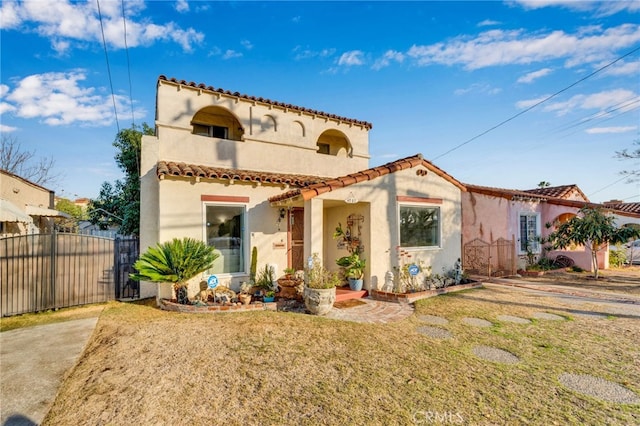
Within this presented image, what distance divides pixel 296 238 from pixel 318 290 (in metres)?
3.60

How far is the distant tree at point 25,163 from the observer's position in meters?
22.3

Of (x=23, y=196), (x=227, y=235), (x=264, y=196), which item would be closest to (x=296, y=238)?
(x=264, y=196)

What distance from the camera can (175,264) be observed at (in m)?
8.28

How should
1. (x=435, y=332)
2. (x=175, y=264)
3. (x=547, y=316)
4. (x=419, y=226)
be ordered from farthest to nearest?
(x=419, y=226) → (x=175, y=264) → (x=547, y=316) → (x=435, y=332)

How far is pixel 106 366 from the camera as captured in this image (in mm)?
5082

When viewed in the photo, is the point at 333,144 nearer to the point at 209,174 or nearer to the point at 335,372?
the point at 209,174

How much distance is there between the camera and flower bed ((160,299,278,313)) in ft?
26.8

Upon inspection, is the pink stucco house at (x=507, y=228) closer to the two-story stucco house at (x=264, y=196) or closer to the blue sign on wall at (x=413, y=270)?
the two-story stucco house at (x=264, y=196)

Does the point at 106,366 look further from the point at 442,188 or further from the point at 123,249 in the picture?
the point at 442,188

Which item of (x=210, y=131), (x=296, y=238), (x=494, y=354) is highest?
(x=210, y=131)

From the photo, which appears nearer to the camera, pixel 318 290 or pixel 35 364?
pixel 35 364

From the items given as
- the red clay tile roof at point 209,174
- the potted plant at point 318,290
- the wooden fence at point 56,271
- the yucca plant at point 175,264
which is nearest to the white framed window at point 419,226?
the potted plant at point 318,290

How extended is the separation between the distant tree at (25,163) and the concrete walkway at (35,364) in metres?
23.0

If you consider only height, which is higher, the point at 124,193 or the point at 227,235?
the point at 124,193
